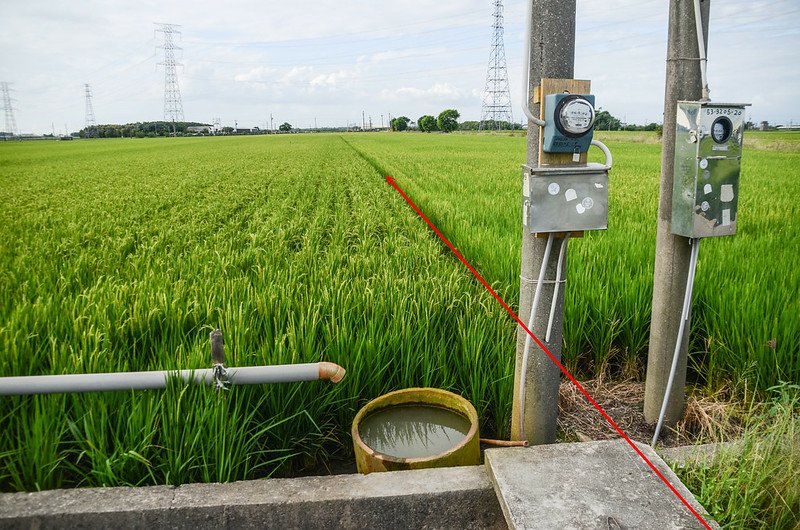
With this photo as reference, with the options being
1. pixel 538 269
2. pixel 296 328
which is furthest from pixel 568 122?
pixel 296 328

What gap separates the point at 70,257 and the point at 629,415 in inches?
185

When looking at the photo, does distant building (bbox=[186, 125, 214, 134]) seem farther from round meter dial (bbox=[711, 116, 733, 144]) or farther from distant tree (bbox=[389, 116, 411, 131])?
round meter dial (bbox=[711, 116, 733, 144])

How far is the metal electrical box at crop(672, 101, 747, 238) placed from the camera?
7.72ft

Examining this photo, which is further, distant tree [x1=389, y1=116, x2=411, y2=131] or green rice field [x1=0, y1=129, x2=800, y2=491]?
distant tree [x1=389, y1=116, x2=411, y2=131]

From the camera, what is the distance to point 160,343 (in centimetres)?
303

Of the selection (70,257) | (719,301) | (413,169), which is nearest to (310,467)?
(719,301)

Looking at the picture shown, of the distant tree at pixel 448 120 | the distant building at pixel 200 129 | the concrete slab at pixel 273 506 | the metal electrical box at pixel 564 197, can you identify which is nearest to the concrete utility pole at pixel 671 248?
the metal electrical box at pixel 564 197

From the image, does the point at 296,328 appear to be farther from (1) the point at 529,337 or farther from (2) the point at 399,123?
(2) the point at 399,123

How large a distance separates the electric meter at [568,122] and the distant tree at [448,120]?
121 metres

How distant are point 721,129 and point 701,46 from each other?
1.16 feet

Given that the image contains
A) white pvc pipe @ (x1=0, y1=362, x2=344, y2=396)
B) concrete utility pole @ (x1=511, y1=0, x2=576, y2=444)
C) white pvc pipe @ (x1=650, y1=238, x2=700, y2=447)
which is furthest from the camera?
white pvc pipe @ (x1=650, y1=238, x2=700, y2=447)

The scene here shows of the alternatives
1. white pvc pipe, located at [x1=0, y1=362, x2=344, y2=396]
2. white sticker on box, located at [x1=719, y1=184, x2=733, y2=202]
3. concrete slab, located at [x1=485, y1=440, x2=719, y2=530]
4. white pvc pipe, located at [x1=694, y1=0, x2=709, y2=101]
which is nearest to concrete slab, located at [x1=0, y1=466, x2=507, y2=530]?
concrete slab, located at [x1=485, y1=440, x2=719, y2=530]

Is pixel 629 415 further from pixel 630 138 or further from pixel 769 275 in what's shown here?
pixel 630 138

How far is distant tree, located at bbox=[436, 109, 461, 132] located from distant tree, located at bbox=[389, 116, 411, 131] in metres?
9.54
